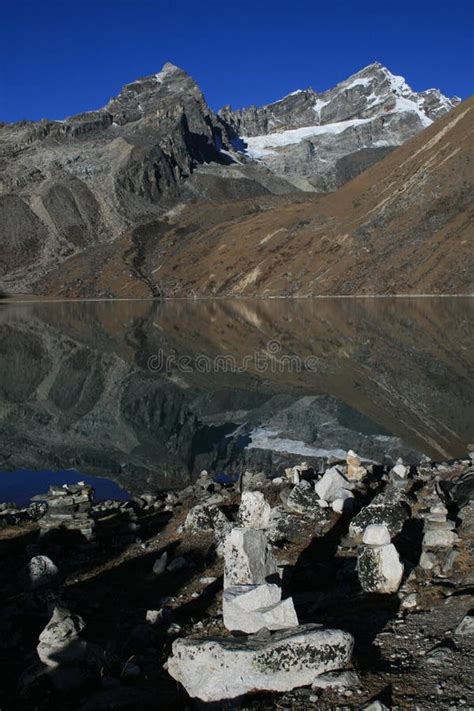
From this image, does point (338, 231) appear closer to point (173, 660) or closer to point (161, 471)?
point (161, 471)

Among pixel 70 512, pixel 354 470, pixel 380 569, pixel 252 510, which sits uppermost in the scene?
pixel 354 470

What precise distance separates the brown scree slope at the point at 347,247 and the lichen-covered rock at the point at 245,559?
100m

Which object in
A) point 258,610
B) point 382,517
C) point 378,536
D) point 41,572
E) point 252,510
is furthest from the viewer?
point 382,517

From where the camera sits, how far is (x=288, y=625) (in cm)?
707

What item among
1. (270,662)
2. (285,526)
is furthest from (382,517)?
(270,662)

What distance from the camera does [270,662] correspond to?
6.41 meters

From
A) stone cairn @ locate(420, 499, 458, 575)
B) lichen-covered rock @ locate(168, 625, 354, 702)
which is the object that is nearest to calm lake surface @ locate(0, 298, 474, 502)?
stone cairn @ locate(420, 499, 458, 575)

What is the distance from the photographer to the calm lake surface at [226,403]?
2130cm

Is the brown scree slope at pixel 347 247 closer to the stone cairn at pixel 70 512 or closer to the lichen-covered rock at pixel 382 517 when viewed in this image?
the stone cairn at pixel 70 512

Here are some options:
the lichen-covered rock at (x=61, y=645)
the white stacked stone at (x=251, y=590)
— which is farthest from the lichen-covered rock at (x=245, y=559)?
the lichen-covered rock at (x=61, y=645)

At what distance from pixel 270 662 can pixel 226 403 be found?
22953 millimetres

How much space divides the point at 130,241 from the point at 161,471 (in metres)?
178

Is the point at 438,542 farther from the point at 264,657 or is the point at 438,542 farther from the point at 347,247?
the point at 347,247

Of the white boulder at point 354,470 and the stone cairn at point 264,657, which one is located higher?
the white boulder at point 354,470
